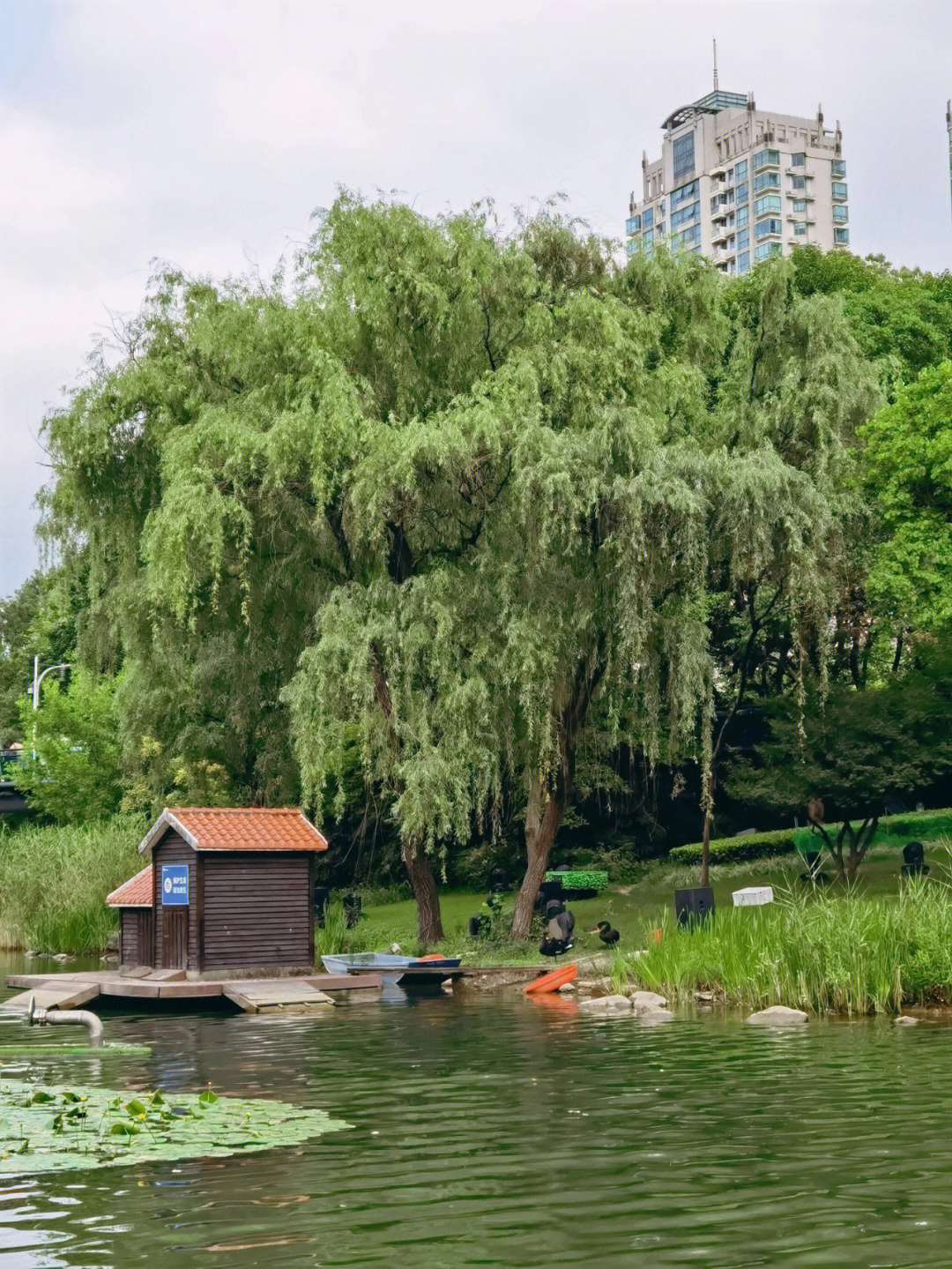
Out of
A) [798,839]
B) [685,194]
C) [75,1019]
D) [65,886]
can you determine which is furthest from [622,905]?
[685,194]

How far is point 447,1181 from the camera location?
1008cm

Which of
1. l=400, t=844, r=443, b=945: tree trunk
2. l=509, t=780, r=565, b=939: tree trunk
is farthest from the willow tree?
l=400, t=844, r=443, b=945: tree trunk

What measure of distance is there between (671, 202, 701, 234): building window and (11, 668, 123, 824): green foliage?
106595 mm

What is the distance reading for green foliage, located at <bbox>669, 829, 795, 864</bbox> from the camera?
40.7 meters

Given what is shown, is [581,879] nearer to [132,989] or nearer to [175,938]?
[175,938]

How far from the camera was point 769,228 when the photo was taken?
136 meters

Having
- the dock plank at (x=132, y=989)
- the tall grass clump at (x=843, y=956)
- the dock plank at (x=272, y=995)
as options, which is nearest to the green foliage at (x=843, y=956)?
the tall grass clump at (x=843, y=956)

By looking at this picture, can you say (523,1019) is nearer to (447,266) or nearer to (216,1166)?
(216,1166)

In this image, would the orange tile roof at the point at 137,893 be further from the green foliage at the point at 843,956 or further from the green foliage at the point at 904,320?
the green foliage at the point at 904,320

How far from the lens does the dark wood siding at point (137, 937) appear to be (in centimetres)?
2941

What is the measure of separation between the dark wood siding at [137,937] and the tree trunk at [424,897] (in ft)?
18.6

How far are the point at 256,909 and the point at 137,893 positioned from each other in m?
2.93

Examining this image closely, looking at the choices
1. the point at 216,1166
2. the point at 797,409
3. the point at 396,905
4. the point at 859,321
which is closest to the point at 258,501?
the point at 797,409

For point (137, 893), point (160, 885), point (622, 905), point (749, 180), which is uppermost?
point (749, 180)
